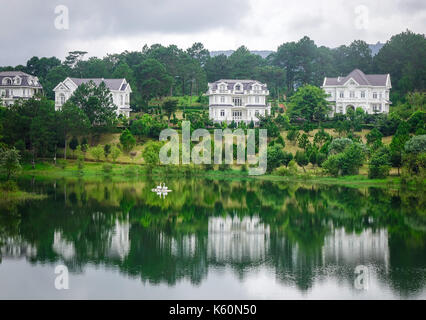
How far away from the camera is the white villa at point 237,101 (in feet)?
216

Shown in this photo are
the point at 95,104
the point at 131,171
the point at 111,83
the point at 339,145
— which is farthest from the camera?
the point at 111,83

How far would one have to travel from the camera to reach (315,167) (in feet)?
165

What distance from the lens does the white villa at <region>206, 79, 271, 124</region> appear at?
6569 centimetres

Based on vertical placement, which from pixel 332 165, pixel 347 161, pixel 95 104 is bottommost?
pixel 332 165

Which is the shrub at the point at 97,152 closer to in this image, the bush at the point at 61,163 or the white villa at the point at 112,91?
the bush at the point at 61,163

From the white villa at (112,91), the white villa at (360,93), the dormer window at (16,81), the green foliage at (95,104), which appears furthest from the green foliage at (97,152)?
the white villa at (360,93)

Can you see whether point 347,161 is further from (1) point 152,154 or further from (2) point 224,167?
(1) point 152,154

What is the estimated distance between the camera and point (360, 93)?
67.3m

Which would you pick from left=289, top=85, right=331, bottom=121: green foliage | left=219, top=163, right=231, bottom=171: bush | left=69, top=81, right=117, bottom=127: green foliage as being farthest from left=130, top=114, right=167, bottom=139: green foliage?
left=289, top=85, right=331, bottom=121: green foliage

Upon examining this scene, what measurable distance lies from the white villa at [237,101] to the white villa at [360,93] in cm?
893

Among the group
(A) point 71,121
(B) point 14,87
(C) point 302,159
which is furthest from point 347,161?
(B) point 14,87

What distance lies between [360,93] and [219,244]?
4761 centimetres

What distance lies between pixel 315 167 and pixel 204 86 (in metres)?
33.2

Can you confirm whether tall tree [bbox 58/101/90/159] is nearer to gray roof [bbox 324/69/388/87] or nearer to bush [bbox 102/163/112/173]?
bush [bbox 102/163/112/173]
